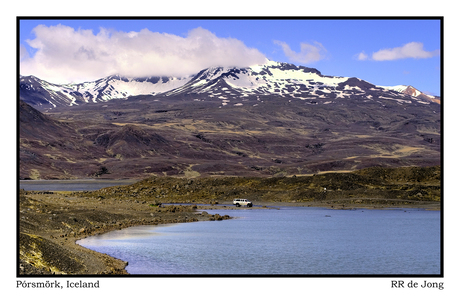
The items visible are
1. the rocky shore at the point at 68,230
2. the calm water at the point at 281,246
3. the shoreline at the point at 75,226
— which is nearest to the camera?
the rocky shore at the point at 68,230

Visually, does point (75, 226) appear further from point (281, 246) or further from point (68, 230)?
point (281, 246)

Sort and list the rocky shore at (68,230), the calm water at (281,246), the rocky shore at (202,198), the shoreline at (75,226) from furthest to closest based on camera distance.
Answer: the rocky shore at (202,198)
the calm water at (281,246)
the shoreline at (75,226)
the rocky shore at (68,230)

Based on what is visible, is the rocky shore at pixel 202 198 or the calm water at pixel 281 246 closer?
the calm water at pixel 281 246

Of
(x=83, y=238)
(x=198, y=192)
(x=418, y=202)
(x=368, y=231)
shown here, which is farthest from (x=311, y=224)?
(x=198, y=192)

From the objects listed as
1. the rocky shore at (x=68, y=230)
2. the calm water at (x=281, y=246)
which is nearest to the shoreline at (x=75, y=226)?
the rocky shore at (x=68, y=230)

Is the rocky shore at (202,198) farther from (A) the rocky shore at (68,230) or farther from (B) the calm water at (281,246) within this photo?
(B) the calm water at (281,246)

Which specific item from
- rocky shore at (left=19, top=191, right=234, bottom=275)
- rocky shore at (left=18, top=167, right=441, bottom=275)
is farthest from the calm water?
rocky shore at (left=18, top=167, right=441, bottom=275)
